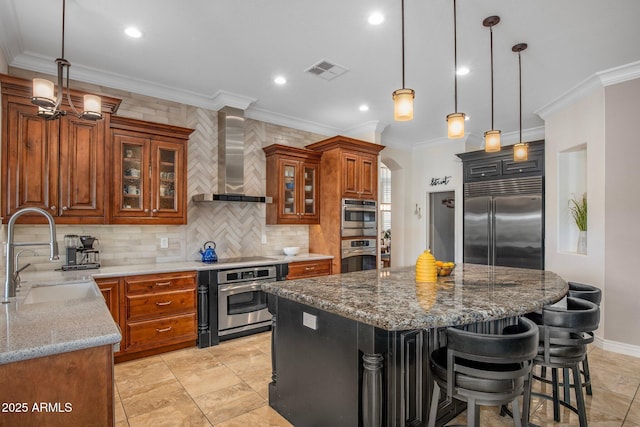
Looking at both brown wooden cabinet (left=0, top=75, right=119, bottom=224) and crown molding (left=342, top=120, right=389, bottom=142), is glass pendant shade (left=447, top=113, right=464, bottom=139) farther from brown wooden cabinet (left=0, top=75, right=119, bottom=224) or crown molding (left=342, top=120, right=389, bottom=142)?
brown wooden cabinet (left=0, top=75, right=119, bottom=224)

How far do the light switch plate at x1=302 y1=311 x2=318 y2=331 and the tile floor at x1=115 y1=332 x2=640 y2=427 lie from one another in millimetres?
779

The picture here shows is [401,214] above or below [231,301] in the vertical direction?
above

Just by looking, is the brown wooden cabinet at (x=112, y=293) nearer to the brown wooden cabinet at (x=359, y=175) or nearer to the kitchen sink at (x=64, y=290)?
the kitchen sink at (x=64, y=290)

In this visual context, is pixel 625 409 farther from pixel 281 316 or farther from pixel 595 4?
pixel 595 4

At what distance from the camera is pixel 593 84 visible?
3861 mm

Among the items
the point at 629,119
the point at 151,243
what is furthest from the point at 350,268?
the point at 629,119

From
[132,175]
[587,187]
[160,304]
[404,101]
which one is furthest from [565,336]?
[132,175]

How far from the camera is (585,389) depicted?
9.21ft

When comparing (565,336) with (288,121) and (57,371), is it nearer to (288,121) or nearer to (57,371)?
(57,371)

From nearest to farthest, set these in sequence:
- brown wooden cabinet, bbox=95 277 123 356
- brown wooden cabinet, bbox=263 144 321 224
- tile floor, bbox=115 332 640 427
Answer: tile floor, bbox=115 332 640 427 < brown wooden cabinet, bbox=95 277 123 356 < brown wooden cabinet, bbox=263 144 321 224

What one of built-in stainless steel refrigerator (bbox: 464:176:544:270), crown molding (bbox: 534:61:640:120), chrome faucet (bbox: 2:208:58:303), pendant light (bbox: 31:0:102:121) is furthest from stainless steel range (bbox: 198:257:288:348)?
crown molding (bbox: 534:61:640:120)

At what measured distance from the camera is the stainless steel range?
149 inches

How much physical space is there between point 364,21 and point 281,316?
7.80ft

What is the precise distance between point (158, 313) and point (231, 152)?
209 cm
